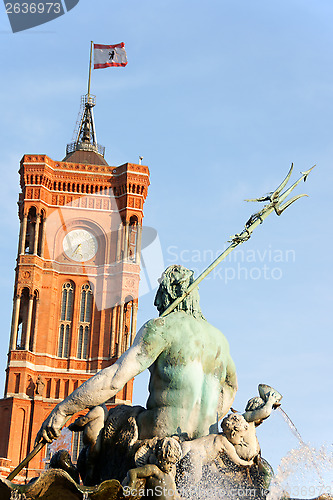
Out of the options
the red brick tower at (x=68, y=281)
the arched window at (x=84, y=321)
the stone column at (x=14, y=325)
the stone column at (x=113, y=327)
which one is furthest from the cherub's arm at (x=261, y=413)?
the arched window at (x=84, y=321)

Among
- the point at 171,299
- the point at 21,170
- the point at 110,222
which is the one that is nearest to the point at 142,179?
the point at 110,222

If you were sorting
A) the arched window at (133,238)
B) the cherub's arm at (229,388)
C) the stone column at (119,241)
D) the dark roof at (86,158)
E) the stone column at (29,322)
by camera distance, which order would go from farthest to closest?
the dark roof at (86,158), the stone column at (119,241), the arched window at (133,238), the stone column at (29,322), the cherub's arm at (229,388)

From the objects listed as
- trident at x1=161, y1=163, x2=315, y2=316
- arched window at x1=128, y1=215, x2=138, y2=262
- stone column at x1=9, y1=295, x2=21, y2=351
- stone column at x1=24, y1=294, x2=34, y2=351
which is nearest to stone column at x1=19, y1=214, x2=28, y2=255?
stone column at x1=24, y1=294, x2=34, y2=351

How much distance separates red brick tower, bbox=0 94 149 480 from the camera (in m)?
52.3

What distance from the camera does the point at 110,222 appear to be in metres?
56.5

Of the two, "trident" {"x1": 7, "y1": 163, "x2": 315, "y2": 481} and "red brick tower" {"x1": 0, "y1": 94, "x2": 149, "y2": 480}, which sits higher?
"red brick tower" {"x1": 0, "y1": 94, "x2": 149, "y2": 480}

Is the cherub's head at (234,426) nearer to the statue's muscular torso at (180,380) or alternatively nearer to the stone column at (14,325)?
the statue's muscular torso at (180,380)

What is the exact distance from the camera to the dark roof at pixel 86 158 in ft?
197

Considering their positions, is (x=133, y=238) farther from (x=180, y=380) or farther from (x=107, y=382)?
(x=107, y=382)

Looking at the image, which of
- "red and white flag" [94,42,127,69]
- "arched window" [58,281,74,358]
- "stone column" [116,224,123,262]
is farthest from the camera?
"red and white flag" [94,42,127,69]

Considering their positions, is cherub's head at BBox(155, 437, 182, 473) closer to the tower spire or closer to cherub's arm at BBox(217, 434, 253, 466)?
cherub's arm at BBox(217, 434, 253, 466)

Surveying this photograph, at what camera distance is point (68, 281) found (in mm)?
56000

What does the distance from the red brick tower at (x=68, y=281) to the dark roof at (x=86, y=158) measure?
104 inches

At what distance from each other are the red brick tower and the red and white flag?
596 centimetres
